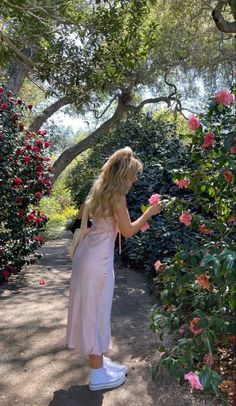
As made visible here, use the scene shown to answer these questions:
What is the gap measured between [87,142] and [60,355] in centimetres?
966

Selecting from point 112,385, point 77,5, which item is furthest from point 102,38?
point 112,385

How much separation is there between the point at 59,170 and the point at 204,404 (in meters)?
10.5

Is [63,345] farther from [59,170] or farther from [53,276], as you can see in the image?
[59,170]

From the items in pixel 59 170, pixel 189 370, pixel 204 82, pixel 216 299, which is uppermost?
pixel 204 82

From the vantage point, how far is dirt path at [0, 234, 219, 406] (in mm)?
2986

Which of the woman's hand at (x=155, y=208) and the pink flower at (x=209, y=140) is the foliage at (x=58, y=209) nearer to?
the woman's hand at (x=155, y=208)

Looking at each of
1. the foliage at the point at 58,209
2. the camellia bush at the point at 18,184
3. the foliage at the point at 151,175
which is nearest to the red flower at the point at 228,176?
the foliage at the point at 151,175

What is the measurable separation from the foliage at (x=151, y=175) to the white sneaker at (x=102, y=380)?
149 centimetres

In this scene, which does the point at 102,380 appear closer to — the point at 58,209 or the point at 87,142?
the point at 87,142

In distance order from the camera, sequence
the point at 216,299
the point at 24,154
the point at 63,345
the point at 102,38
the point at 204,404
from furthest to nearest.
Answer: the point at 24,154 → the point at 102,38 → the point at 63,345 → the point at 204,404 → the point at 216,299

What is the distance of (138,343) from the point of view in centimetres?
389

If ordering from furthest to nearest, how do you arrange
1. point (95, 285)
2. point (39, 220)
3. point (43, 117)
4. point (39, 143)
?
point (43, 117), point (39, 220), point (39, 143), point (95, 285)

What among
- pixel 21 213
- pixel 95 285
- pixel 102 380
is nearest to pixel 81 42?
pixel 21 213

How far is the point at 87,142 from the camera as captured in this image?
1282 cm
